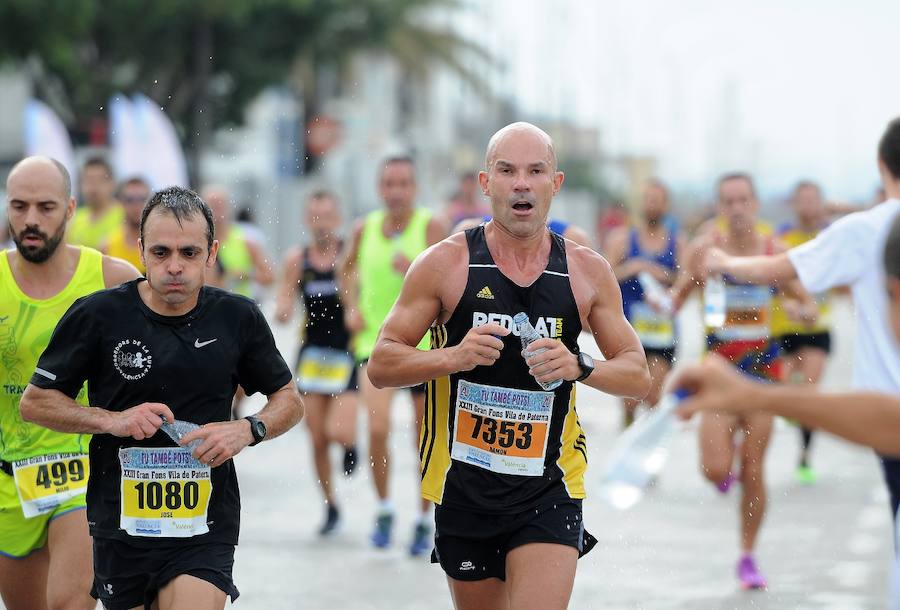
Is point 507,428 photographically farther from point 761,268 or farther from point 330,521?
point 330,521

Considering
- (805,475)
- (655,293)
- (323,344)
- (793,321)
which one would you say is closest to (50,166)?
(323,344)

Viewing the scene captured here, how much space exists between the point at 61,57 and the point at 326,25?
33.1 ft

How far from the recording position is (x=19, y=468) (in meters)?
5.62

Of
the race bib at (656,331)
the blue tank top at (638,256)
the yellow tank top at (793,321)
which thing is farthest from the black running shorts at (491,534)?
the blue tank top at (638,256)

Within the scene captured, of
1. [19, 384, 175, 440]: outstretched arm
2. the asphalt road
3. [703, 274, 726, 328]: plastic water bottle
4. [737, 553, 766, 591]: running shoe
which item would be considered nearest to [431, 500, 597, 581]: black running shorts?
[19, 384, 175, 440]: outstretched arm

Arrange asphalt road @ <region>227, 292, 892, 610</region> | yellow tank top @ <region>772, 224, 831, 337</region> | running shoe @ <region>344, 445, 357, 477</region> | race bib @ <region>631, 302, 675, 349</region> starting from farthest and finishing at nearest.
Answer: race bib @ <region>631, 302, 675, 349</region> → yellow tank top @ <region>772, 224, 831, 337</region> → running shoe @ <region>344, 445, 357, 477</region> → asphalt road @ <region>227, 292, 892, 610</region>

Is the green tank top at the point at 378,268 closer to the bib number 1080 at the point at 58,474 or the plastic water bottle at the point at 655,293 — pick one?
the plastic water bottle at the point at 655,293

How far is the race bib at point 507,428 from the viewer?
5.16m

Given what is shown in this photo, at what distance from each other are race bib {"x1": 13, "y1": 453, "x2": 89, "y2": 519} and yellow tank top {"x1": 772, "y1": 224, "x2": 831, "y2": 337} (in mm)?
6663

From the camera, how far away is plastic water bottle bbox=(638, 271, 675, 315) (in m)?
10.7

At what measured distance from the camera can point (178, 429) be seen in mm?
4797

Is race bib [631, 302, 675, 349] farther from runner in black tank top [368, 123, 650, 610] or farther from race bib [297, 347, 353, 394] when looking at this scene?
runner in black tank top [368, 123, 650, 610]

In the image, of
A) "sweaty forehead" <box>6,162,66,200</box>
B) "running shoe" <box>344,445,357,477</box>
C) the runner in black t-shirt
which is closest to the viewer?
the runner in black t-shirt

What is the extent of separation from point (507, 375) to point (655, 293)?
19.7 ft
